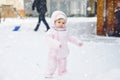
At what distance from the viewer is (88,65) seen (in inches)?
329

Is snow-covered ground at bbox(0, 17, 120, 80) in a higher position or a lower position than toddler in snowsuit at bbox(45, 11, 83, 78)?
lower

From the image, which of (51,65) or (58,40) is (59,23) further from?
(51,65)

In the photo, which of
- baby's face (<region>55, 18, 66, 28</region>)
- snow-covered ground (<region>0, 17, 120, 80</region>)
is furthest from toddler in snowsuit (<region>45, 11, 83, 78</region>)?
snow-covered ground (<region>0, 17, 120, 80</region>)

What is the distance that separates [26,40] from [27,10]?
18.9 m

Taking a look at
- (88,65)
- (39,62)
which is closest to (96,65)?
(88,65)

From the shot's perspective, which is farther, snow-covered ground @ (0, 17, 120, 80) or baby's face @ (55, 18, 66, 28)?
snow-covered ground @ (0, 17, 120, 80)

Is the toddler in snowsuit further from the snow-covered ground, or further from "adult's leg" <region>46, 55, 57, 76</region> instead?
the snow-covered ground

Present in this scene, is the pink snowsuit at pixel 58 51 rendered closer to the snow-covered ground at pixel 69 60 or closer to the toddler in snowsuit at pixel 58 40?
the toddler in snowsuit at pixel 58 40

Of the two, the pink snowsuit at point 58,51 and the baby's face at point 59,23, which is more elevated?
the baby's face at point 59,23

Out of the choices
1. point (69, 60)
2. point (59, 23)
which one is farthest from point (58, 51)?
point (69, 60)

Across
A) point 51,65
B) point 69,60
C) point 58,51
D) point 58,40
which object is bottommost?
point 69,60

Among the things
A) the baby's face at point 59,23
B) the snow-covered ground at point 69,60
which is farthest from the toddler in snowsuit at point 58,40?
the snow-covered ground at point 69,60

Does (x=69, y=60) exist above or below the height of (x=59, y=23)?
below

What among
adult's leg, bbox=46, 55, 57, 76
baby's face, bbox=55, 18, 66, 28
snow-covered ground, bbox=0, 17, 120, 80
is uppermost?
baby's face, bbox=55, 18, 66, 28
